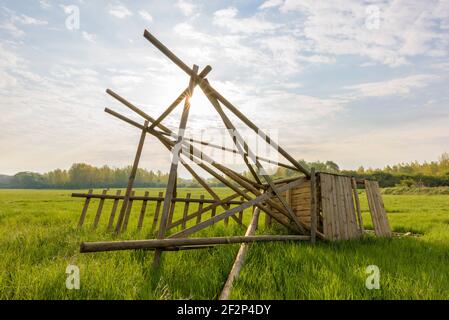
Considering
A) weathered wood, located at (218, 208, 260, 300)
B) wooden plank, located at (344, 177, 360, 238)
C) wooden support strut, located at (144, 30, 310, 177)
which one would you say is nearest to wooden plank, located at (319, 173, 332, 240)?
wooden plank, located at (344, 177, 360, 238)

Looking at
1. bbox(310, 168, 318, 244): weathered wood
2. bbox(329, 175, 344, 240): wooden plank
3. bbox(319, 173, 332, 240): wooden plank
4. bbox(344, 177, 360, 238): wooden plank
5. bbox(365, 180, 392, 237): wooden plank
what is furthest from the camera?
bbox(365, 180, 392, 237): wooden plank

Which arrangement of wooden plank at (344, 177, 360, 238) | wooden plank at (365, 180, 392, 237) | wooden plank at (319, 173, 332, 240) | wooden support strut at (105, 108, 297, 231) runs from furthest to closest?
wooden plank at (365, 180, 392, 237)
wooden plank at (344, 177, 360, 238)
wooden plank at (319, 173, 332, 240)
wooden support strut at (105, 108, 297, 231)

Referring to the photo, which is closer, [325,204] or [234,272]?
[234,272]

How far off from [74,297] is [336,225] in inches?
239

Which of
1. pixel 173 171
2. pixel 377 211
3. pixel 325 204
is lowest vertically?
pixel 377 211

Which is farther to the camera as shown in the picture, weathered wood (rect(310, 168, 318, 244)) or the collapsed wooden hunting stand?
weathered wood (rect(310, 168, 318, 244))

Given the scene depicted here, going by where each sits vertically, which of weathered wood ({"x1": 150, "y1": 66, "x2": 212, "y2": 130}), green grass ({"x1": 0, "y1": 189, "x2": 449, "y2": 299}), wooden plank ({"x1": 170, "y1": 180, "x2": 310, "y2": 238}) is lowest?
green grass ({"x1": 0, "y1": 189, "x2": 449, "y2": 299})

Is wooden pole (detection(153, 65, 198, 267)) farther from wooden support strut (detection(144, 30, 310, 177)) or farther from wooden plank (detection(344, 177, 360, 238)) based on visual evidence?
wooden plank (detection(344, 177, 360, 238))

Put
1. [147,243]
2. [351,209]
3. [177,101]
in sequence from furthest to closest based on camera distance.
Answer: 1. [351,209]
2. [177,101]
3. [147,243]

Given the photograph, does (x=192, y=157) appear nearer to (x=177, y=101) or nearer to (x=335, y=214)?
(x=177, y=101)

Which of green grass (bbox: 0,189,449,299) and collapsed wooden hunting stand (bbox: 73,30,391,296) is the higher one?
collapsed wooden hunting stand (bbox: 73,30,391,296)

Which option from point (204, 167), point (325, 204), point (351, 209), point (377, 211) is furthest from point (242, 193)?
point (377, 211)
